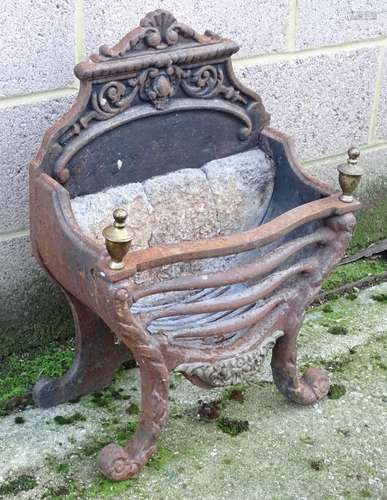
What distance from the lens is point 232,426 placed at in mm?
2439

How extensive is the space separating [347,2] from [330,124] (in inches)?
18.0

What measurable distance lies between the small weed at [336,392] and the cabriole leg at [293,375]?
4 centimetres

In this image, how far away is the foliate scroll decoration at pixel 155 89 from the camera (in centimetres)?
220

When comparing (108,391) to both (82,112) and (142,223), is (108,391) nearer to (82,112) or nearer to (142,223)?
(142,223)

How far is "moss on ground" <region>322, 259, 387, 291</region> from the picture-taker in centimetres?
325

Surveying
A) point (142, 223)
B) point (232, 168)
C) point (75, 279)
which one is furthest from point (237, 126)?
point (75, 279)

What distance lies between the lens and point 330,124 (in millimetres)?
3203

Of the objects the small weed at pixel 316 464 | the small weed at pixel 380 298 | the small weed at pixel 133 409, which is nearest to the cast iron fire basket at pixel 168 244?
the small weed at pixel 133 409

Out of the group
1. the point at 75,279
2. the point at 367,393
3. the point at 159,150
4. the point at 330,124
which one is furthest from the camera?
the point at 330,124

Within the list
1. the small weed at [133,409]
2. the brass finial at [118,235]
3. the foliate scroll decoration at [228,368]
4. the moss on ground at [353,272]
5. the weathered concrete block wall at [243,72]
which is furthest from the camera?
the moss on ground at [353,272]

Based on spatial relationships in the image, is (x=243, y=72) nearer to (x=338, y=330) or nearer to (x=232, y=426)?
(x=338, y=330)

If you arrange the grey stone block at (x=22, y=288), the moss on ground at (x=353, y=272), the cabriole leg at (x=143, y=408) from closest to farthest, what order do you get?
the cabriole leg at (x=143, y=408) < the grey stone block at (x=22, y=288) < the moss on ground at (x=353, y=272)

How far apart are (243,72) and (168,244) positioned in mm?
968

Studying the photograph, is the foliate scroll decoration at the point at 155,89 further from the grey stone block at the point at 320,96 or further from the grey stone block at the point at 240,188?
the grey stone block at the point at 320,96
